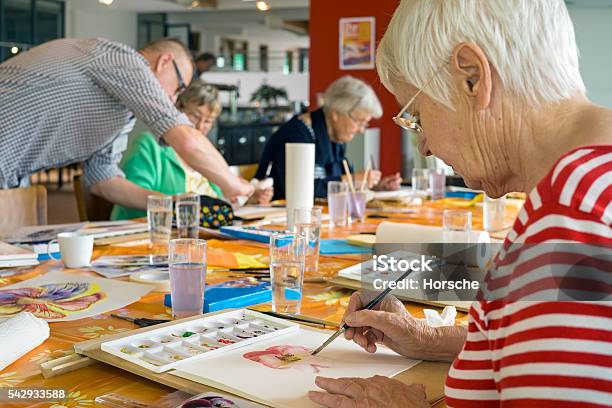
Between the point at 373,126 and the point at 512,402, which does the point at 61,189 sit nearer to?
the point at 373,126

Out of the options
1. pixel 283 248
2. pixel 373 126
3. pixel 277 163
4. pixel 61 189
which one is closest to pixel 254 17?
pixel 61 189

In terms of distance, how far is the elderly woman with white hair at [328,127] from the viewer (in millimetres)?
4180

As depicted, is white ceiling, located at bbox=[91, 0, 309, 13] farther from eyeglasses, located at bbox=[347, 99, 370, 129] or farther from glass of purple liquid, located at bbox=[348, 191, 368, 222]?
glass of purple liquid, located at bbox=[348, 191, 368, 222]

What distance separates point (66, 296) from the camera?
4.95 feet

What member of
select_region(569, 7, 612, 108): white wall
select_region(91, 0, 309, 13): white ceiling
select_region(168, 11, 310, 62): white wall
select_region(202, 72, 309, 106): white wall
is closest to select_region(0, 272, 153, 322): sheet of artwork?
select_region(569, 7, 612, 108): white wall

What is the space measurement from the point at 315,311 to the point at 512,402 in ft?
2.46

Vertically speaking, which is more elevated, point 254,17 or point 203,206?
point 254,17

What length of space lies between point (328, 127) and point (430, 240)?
2666mm

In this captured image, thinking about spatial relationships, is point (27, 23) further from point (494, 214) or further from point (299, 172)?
point (494, 214)

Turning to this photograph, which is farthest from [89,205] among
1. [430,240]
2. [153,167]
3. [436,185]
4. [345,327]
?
[345,327]

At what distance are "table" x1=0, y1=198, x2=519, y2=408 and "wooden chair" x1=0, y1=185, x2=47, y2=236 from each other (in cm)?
62

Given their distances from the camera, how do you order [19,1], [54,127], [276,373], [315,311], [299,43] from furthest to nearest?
[299,43]
[19,1]
[54,127]
[315,311]
[276,373]

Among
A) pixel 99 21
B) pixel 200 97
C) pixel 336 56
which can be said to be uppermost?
pixel 99 21

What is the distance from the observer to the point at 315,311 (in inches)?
57.2
